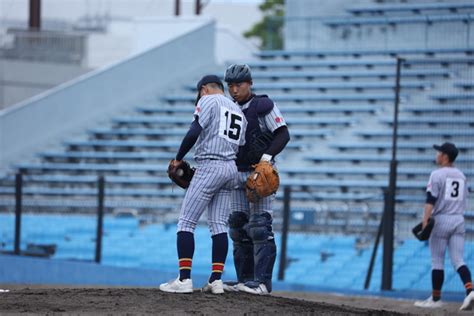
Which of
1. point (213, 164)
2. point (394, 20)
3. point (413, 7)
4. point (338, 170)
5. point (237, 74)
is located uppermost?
point (413, 7)

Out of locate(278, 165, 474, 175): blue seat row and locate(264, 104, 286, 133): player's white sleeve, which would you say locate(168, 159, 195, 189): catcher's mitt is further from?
locate(278, 165, 474, 175): blue seat row

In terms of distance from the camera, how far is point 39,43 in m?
28.9

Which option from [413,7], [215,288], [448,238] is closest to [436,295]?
[448,238]

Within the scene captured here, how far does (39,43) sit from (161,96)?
15.6 feet

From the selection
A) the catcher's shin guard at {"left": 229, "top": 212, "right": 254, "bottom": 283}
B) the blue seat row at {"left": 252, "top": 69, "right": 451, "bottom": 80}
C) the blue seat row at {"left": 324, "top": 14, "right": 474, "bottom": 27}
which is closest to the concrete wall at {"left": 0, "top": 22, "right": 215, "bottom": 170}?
the blue seat row at {"left": 252, "top": 69, "right": 451, "bottom": 80}

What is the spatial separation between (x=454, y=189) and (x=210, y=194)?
4.36 metres

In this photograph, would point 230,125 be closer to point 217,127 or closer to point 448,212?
point 217,127

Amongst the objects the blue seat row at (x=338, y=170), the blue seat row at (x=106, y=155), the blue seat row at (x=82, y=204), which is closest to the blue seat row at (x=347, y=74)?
the blue seat row at (x=338, y=170)

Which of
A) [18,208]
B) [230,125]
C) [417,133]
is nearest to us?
[230,125]

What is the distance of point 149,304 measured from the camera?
335 inches

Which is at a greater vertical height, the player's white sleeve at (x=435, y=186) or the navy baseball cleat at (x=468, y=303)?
the player's white sleeve at (x=435, y=186)

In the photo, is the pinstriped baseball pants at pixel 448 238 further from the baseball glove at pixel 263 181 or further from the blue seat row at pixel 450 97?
the blue seat row at pixel 450 97

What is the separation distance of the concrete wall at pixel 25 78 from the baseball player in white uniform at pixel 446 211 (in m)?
16.8

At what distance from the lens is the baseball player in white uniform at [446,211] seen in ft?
41.2
